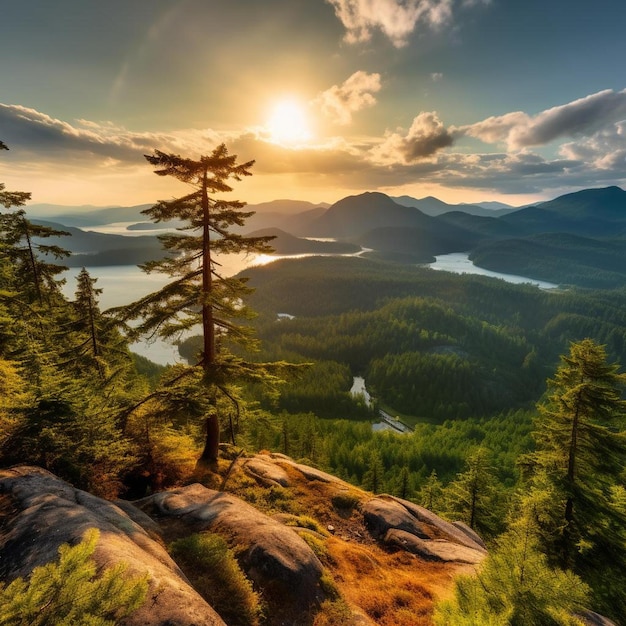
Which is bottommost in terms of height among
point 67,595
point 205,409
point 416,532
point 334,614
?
point 416,532

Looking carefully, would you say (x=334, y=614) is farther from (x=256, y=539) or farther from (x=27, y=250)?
(x=27, y=250)

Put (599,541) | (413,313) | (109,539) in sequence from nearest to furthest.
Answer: (109,539) → (599,541) → (413,313)

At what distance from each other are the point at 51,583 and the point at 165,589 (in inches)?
167

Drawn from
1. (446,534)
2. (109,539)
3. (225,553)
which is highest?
(109,539)

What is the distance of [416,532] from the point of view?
19.9 m

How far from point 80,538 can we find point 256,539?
6.10 meters

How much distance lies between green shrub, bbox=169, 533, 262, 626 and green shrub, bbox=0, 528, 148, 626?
6.25 meters

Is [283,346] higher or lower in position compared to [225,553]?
lower

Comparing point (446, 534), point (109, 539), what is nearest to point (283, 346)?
point (446, 534)

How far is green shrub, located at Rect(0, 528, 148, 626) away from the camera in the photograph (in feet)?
13.6

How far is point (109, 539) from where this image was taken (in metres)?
9.02

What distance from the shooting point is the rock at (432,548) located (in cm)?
1773

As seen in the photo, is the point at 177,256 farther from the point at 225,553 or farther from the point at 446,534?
the point at 446,534

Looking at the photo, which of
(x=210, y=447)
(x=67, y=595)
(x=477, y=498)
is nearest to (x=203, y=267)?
(x=210, y=447)
